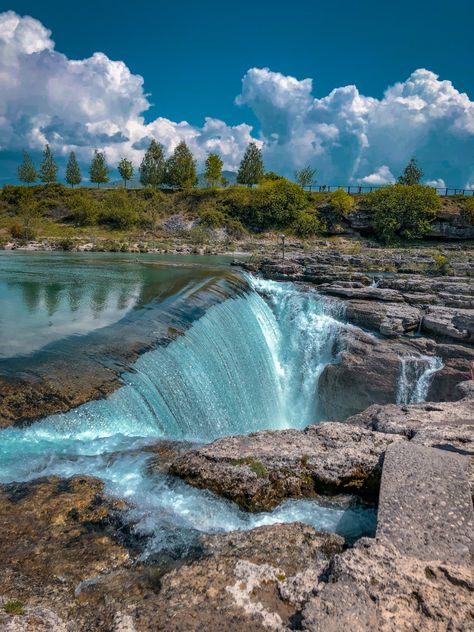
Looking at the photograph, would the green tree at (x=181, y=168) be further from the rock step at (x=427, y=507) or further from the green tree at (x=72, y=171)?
the rock step at (x=427, y=507)

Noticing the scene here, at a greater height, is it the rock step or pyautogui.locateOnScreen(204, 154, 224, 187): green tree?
pyautogui.locateOnScreen(204, 154, 224, 187): green tree

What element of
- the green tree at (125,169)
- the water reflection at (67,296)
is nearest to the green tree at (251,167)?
the green tree at (125,169)

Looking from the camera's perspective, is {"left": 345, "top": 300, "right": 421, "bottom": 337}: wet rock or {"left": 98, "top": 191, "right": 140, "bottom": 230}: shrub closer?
{"left": 345, "top": 300, "right": 421, "bottom": 337}: wet rock

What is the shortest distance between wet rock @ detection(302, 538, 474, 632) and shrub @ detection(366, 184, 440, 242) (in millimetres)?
57522

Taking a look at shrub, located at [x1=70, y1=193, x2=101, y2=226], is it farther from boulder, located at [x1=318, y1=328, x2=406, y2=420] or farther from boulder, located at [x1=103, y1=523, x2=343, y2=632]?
boulder, located at [x1=103, y1=523, x2=343, y2=632]

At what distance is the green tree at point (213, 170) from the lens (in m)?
78.1

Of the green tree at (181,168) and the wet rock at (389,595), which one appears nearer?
the wet rock at (389,595)

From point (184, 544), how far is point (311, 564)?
4.37 feet

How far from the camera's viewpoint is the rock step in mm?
3934

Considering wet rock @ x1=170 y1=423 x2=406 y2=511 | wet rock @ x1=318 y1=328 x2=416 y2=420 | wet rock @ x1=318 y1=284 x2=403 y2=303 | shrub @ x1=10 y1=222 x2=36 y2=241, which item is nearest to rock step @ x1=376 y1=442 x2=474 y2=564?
wet rock @ x1=170 y1=423 x2=406 y2=511

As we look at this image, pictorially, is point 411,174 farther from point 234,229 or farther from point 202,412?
point 202,412

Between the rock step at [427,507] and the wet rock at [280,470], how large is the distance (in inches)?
21.5

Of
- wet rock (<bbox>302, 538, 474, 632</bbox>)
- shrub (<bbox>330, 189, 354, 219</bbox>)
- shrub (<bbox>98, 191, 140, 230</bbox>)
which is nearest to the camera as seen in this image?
wet rock (<bbox>302, 538, 474, 632</bbox>)

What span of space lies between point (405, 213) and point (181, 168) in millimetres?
41170
